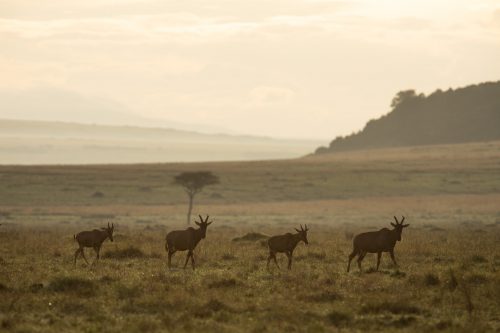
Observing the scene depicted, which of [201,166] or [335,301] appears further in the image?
[201,166]

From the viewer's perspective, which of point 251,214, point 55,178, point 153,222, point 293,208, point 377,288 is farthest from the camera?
point 55,178

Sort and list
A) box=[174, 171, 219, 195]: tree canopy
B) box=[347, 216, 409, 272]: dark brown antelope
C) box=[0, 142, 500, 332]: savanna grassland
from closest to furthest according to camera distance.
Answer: box=[0, 142, 500, 332]: savanna grassland < box=[347, 216, 409, 272]: dark brown antelope < box=[174, 171, 219, 195]: tree canopy

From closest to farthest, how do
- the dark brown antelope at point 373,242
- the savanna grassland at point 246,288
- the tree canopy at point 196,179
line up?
the savanna grassland at point 246,288, the dark brown antelope at point 373,242, the tree canopy at point 196,179

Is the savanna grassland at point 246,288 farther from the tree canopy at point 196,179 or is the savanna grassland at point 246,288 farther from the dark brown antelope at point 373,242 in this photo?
the tree canopy at point 196,179

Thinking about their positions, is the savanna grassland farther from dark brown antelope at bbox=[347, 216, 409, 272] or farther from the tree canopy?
the tree canopy

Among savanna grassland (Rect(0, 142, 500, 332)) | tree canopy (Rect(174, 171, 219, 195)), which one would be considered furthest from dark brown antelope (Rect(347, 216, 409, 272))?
tree canopy (Rect(174, 171, 219, 195))

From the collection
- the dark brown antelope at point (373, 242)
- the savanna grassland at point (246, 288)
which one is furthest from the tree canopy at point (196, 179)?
the dark brown antelope at point (373, 242)

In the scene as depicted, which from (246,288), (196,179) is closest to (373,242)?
(246,288)

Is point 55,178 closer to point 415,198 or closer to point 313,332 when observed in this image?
point 415,198

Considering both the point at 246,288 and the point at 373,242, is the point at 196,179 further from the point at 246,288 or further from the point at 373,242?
the point at 246,288

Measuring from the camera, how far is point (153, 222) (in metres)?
69.9

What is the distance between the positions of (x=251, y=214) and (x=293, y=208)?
732 cm

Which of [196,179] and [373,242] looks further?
[196,179]

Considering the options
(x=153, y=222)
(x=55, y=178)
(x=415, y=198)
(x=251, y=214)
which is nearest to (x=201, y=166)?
(x=55, y=178)
